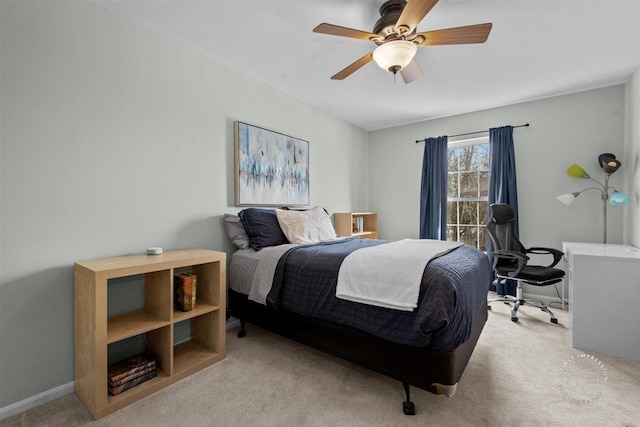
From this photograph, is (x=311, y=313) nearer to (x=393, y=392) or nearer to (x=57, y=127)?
(x=393, y=392)

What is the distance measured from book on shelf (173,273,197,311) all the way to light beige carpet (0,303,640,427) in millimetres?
461

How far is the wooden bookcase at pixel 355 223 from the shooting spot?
4066 millimetres

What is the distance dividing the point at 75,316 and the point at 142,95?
1.57 m

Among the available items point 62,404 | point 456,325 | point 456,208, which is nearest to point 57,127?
point 62,404

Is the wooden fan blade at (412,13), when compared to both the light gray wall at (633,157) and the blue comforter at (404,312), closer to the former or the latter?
the blue comforter at (404,312)

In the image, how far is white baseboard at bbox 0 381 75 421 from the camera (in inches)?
61.0

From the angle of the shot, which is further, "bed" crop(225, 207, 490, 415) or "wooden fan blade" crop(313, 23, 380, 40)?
"wooden fan blade" crop(313, 23, 380, 40)

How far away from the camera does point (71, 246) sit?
179 centimetres

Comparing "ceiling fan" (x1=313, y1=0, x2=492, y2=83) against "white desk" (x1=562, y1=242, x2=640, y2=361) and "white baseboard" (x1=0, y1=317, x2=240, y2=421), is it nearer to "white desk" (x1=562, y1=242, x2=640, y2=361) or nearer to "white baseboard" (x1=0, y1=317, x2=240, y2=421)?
"white desk" (x1=562, y1=242, x2=640, y2=361)

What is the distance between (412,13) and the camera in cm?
155

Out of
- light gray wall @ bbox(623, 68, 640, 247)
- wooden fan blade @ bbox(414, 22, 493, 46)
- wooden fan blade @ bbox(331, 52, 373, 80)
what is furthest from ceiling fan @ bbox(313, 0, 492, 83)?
light gray wall @ bbox(623, 68, 640, 247)

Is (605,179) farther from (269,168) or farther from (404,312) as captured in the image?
(269,168)

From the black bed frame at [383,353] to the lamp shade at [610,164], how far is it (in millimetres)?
2226

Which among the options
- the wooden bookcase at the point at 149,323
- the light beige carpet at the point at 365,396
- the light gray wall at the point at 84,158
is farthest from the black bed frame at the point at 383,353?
the light gray wall at the point at 84,158
